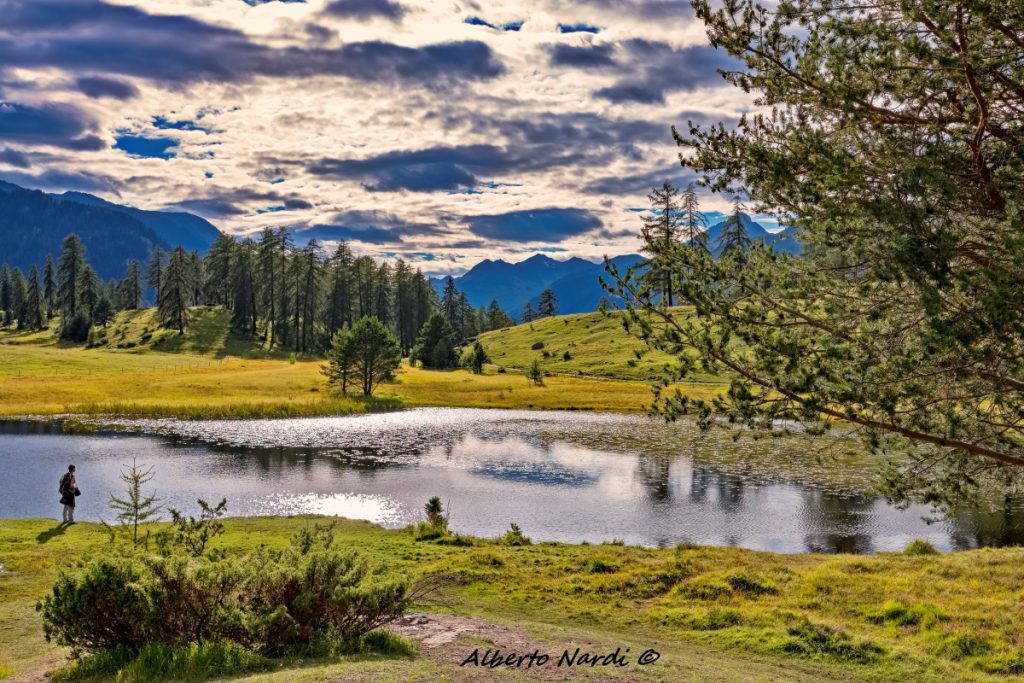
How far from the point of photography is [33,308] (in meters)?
124

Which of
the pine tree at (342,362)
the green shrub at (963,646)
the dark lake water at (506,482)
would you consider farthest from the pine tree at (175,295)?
the green shrub at (963,646)

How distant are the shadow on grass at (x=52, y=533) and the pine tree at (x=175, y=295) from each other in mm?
94001

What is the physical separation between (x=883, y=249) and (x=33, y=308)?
14952 cm

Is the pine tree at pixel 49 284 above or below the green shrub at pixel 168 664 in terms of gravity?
above

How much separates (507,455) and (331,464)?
12.0m

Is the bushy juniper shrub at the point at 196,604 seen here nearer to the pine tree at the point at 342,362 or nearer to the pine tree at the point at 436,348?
the pine tree at the point at 342,362

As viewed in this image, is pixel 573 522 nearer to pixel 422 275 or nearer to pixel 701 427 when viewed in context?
pixel 701 427

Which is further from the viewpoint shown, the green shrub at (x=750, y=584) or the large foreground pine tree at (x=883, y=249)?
the green shrub at (x=750, y=584)

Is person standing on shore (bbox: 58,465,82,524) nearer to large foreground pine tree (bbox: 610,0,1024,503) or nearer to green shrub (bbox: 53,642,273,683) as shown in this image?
green shrub (bbox: 53,642,273,683)

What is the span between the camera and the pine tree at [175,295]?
360 feet

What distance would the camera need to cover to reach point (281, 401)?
65250 millimetres

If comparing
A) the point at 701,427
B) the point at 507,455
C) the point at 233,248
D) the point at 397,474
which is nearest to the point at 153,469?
the point at 397,474

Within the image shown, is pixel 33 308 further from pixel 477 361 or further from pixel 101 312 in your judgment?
pixel 477 361

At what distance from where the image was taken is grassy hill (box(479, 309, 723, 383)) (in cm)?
10162
